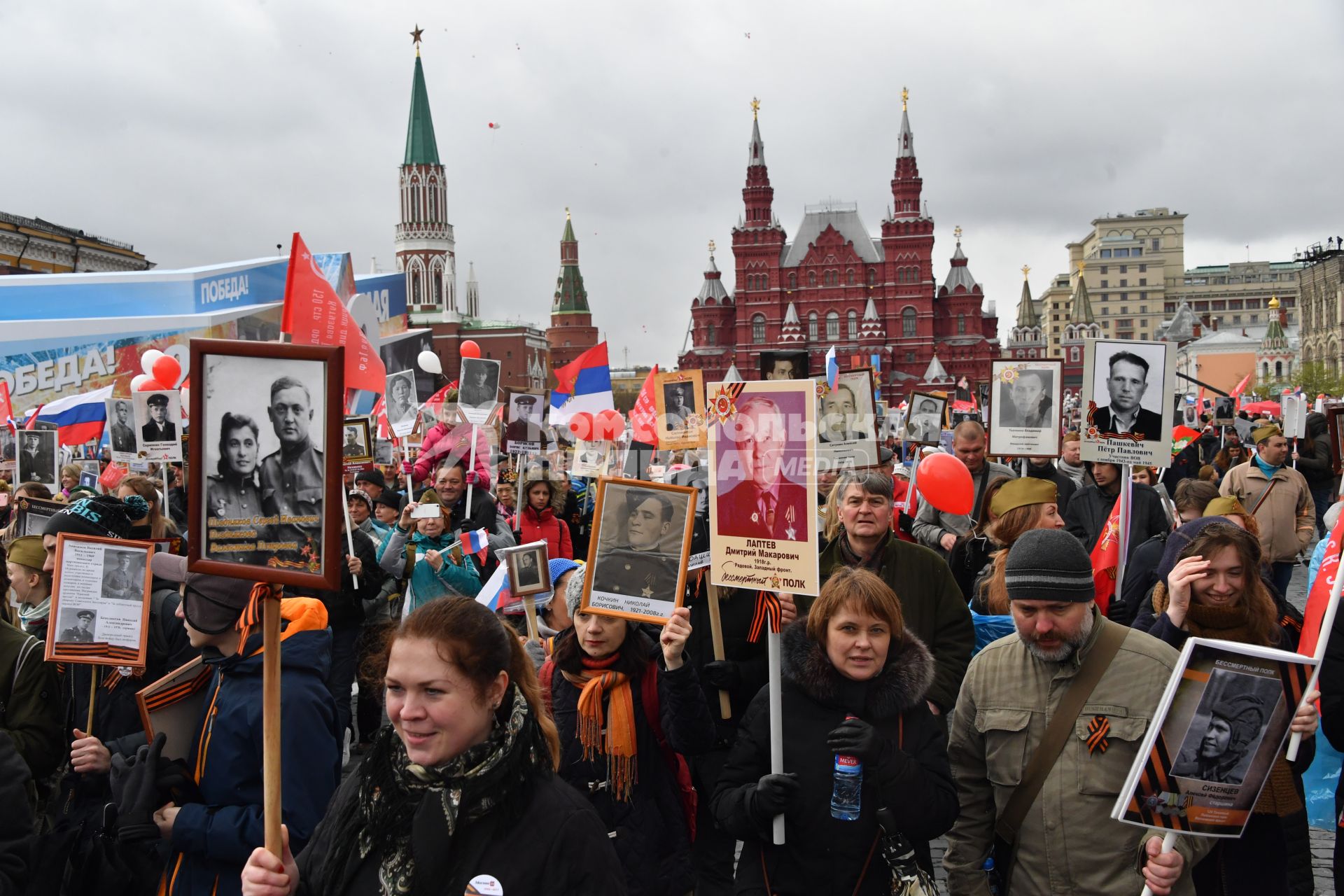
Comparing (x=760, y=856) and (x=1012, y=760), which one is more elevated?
(x=1012, y=760)

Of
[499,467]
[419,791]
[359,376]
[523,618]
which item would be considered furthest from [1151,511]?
[499,467]

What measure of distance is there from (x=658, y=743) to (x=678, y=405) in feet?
23.3


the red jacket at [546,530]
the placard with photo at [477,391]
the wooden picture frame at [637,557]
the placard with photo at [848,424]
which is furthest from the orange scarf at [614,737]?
the placard with photo at [477,391]

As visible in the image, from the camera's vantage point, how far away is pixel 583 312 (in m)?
137

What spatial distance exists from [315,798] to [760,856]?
51.0 inches

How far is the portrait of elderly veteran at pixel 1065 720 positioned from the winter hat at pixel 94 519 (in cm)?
321

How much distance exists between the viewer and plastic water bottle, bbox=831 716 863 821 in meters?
3.15

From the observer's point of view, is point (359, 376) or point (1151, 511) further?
point (359, 376)

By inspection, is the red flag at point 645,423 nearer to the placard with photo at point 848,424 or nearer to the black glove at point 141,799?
the placard with photo at point 848,424

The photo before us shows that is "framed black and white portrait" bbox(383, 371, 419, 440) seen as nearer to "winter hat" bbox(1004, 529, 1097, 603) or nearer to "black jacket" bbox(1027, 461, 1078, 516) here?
"black jacket" bbox(1027, 461, 1078, 516)

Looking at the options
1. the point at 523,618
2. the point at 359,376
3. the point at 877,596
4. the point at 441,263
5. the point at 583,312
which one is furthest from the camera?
the point at 583,312

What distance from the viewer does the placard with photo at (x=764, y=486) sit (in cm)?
386

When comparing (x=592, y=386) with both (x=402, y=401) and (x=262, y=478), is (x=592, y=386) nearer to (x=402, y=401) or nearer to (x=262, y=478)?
(x=402, y=401)

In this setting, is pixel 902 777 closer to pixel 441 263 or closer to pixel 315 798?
pixel 315 798
